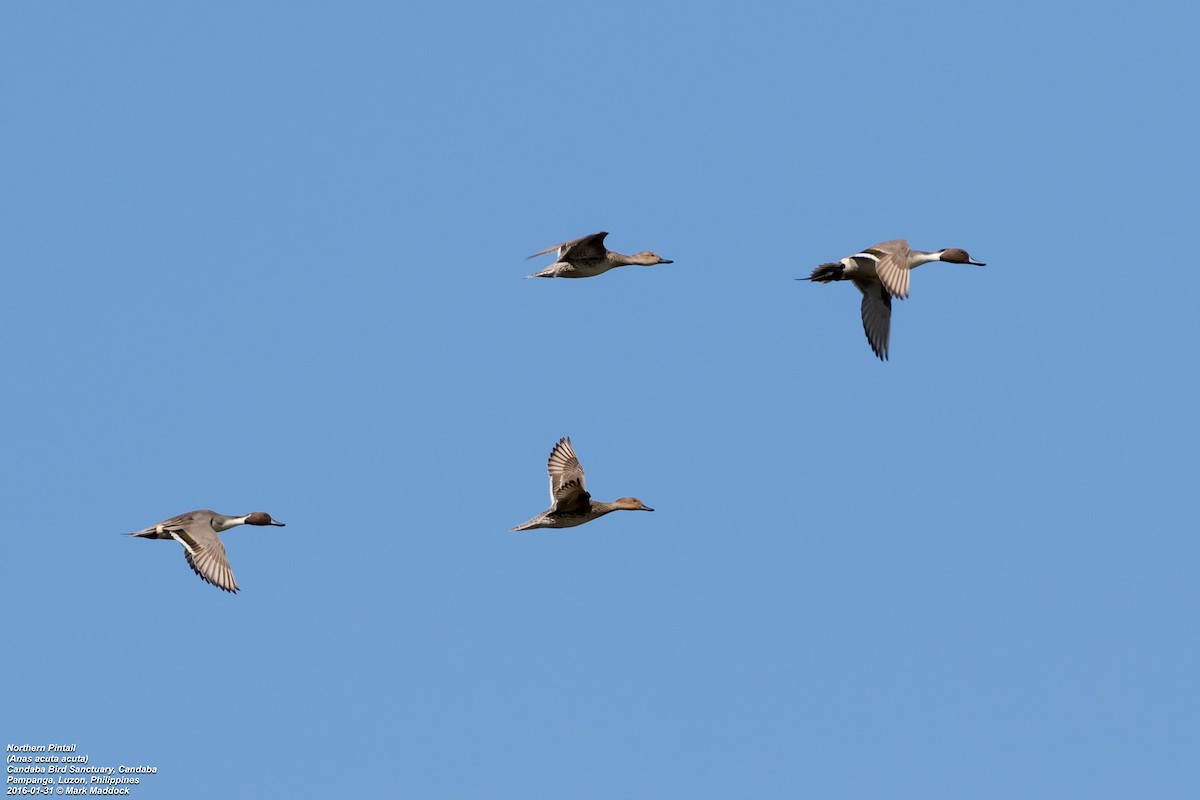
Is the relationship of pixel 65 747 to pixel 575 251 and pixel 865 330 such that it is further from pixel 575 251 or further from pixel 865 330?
pixel 865 330

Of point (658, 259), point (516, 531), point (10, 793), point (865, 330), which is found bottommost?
point (10, 793)

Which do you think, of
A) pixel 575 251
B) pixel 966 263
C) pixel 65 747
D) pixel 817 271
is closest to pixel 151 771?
pixel 65 747

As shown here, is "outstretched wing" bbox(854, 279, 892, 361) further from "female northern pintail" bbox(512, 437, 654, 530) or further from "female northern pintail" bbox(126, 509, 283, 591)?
"female northern pintail" bbox(126, 509, 283, 591)

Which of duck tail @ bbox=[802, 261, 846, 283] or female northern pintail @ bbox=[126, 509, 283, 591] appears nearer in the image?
female northern pintail @ bbox=[126, 509, 283, 591]

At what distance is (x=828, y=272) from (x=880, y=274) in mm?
1276

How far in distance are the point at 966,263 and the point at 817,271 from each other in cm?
226

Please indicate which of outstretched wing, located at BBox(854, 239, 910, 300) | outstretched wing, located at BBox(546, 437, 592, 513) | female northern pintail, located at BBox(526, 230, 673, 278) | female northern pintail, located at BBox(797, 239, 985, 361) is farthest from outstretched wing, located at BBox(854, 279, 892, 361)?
outstretched wing, located at BBox(546, 437, 592, 513)

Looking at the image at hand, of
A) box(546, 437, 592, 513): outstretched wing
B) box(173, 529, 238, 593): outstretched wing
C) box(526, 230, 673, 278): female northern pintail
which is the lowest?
box(173, 529, 238, 593): outstretched wing

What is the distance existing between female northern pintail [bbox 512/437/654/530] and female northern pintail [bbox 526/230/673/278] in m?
2.44

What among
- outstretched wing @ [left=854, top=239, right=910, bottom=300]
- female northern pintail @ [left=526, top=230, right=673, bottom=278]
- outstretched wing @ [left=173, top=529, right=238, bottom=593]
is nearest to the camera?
outstretched wing @ [left=173, top=529, right=238, bottom=593]

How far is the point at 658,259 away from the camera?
81.8 feet

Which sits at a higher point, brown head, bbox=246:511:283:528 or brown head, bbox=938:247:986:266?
brown head, bbox=938:247:986:266

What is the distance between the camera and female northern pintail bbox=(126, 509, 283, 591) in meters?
21.3

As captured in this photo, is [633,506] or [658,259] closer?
[633,506]
